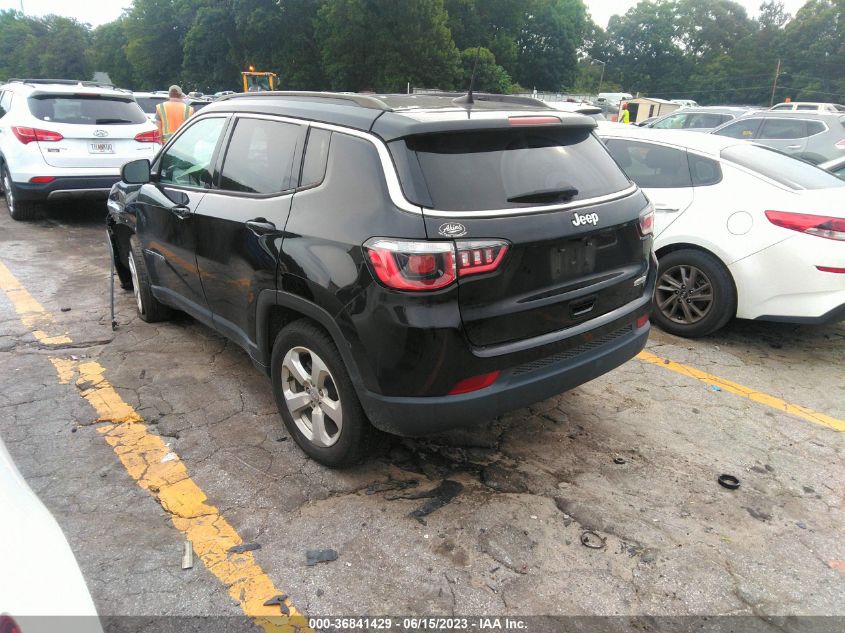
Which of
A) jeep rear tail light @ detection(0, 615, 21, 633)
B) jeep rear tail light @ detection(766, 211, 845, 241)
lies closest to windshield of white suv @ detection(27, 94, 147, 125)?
jeep rear tail light @ detection(766, 211, 845, 241)

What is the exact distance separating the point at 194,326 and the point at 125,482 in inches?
Result: 86.6

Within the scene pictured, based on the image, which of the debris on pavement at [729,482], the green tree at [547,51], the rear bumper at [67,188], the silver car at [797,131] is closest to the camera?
the debris on pavement at [729,482]

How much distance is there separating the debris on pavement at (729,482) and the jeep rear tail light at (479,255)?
1691mm

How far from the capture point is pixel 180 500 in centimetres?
286

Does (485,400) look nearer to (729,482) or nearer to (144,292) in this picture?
(729,482)

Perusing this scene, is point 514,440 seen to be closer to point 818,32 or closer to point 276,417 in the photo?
point 276,417

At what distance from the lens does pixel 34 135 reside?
7.75 metres

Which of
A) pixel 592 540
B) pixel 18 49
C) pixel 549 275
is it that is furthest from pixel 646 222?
pixel 18 49

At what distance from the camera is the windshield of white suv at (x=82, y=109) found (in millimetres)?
7969

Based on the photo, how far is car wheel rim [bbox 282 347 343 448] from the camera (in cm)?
289

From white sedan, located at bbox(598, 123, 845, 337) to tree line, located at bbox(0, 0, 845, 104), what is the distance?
38392mm

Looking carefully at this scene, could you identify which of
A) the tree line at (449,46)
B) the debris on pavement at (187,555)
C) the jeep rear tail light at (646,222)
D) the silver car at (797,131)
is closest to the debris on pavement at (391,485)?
the debris on pavement at (187,555)

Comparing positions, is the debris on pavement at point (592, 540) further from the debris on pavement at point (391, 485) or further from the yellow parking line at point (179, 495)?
the yellow parking line at point (179, 495)

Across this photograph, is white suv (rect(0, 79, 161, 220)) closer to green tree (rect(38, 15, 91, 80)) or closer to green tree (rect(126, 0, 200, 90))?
green tree (rect(126, 0, 200, 90))
